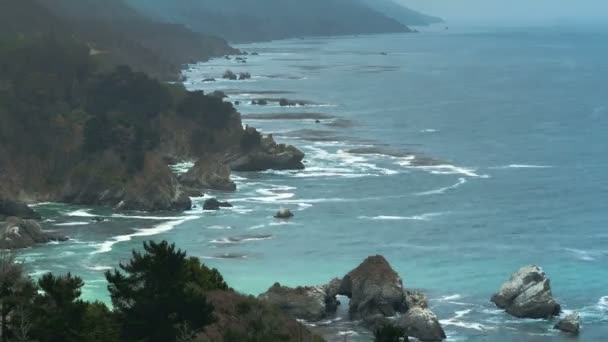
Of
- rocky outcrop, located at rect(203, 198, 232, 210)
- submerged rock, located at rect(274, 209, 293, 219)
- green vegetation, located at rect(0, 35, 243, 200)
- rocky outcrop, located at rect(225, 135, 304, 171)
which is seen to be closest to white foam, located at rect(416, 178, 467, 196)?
submerged rock, located at rect(274, 209, 293, 219)

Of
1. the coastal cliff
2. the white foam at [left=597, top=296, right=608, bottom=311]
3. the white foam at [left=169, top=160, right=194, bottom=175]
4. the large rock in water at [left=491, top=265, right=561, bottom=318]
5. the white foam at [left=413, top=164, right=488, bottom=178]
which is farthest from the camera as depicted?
the white foam at [left=413, top=164, right=488, bottom=178]

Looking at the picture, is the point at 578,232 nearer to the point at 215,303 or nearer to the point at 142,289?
the point at 215,303

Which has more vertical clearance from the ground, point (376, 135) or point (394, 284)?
point (376, 135)

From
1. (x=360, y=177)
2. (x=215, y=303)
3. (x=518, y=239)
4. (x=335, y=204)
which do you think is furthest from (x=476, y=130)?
(x=215, y=303)

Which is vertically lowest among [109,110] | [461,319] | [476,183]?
[461,319]

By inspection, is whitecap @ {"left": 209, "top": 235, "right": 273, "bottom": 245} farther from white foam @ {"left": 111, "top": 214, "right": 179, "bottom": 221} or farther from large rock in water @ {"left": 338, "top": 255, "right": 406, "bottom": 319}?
large rock in water @ {"left": 338, "top": 255, "right": 406, "bottom": 319}

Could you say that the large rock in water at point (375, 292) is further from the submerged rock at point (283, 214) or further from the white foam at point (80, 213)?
the white foam at point (80, 213)
